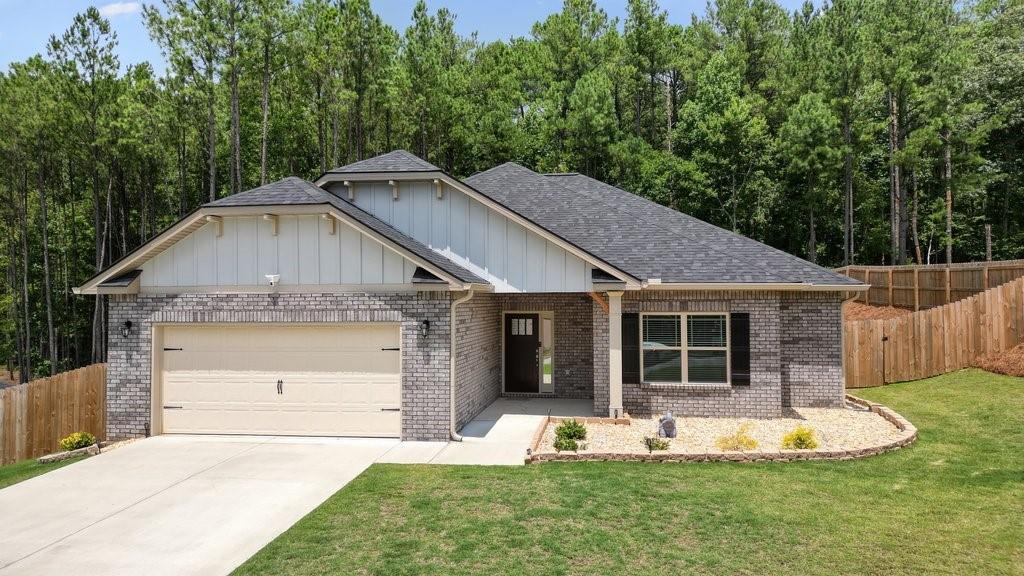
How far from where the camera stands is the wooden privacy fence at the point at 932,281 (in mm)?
16156

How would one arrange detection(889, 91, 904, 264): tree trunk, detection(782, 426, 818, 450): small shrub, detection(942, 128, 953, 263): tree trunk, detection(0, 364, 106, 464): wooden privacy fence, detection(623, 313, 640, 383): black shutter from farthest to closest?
detection(889, 91, 904, 264): tree trunk, detection(942, 128, 953, 263): tree trunk, detection(623, 313, 640, 383): black shutter, detection(0, 364, 106, 464): wooden privacy fence, detection(782, 426, 818, 450): small shrub

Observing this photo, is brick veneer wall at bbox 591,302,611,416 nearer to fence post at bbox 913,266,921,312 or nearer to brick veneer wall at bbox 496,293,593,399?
brick veneer wall at bbox 496,293,593,399

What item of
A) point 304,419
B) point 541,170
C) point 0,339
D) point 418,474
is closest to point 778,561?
point 418,474

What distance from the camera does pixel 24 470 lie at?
9.09 meters

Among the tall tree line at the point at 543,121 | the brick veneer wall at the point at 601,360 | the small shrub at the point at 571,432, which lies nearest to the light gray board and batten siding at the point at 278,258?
the small shrub at the point at 571,432

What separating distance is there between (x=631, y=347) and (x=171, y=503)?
27.9ft

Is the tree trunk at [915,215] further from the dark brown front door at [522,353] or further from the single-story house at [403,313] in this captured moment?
the dark brown front door at [522,353]

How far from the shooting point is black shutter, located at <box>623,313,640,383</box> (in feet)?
40.0

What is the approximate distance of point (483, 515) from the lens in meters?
6.53

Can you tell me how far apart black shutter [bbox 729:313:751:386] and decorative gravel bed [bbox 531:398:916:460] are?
85cm

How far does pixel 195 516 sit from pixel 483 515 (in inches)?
133

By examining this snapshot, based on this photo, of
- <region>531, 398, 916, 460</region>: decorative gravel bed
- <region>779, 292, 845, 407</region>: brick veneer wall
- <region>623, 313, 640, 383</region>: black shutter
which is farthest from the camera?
<region>779, 292, 845, 407</region>: brick veneer wall

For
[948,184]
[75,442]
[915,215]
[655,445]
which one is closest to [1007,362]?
[655,445]

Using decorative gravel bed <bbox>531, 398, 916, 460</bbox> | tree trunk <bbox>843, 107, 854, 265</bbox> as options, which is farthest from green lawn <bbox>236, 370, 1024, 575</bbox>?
tree trunk <bbox>843, 107, 854, 265</bbox>
